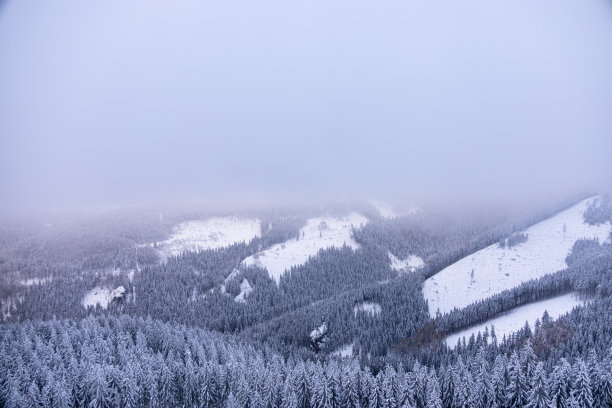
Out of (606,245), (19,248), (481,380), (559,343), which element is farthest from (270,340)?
(606,245)

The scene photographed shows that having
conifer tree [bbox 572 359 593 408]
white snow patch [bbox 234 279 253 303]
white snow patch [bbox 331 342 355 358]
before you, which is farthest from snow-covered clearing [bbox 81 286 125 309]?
conifer tree [bbox 572 359 593 408]

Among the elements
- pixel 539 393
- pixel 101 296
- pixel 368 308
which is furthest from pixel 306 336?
pixel 101 296

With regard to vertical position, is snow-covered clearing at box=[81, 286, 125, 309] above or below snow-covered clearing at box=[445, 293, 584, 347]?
above

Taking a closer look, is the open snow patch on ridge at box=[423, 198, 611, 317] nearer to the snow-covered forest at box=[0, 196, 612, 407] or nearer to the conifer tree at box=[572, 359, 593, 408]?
the snow-covered forest at box=[0, 196, 612, 407]

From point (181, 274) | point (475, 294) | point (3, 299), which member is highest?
point (3, 299)

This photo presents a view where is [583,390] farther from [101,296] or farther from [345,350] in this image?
[101,296]

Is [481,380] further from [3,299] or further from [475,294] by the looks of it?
[3,299]
